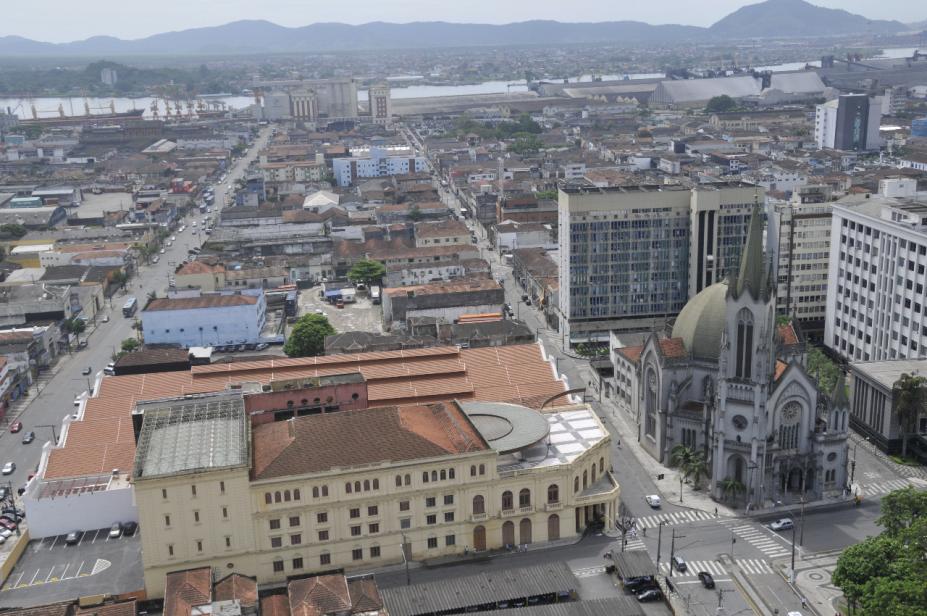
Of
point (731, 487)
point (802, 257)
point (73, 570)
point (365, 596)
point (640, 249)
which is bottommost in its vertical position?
point (73, 570)

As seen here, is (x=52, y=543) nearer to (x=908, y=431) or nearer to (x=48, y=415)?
(x=48, y=415)

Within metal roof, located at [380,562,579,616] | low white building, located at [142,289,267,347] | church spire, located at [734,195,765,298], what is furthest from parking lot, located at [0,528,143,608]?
church spire, located at [734,195,765,298]

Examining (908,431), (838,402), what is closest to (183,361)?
(838,402)

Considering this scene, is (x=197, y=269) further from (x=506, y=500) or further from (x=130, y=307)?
(x=506, y=500)

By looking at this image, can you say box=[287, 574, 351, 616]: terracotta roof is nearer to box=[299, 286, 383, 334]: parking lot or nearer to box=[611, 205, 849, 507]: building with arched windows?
box=[611, 205, 849, 507]: building with arched windows

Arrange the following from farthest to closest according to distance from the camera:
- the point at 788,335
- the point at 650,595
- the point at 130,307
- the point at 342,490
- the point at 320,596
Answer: the point at 130,307
the point at 788,335
the point at 342,490
the point at 650,595
the point at 320,596

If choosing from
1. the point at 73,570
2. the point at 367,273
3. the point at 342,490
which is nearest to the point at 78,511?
the point at 73,570
